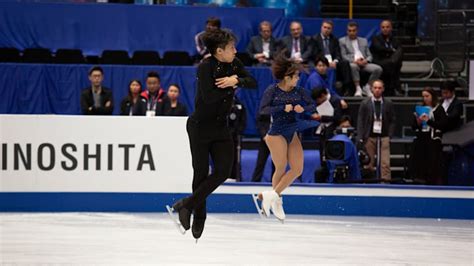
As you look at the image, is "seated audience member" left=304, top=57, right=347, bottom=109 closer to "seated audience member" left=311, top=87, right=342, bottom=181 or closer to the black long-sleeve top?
"seated audience member" left=311, top=87, right=342, bottom=181

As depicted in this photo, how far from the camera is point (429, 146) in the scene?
13398 millimetres

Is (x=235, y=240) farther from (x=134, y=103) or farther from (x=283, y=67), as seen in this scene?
(x=134, y=103)

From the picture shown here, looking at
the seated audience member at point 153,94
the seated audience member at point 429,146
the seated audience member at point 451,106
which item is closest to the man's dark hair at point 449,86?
the seated audience member at point 451,106

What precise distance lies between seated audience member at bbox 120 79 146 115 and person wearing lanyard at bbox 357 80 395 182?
3.02 m

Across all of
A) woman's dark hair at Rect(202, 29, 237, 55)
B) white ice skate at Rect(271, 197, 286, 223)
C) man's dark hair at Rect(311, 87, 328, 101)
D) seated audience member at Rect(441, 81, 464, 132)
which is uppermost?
woman's dark hair at Rect(202, 29, 237, 55)

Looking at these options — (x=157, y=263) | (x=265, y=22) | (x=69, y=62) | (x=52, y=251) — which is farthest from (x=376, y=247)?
(x=69, y=62)

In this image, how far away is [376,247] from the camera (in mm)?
9531

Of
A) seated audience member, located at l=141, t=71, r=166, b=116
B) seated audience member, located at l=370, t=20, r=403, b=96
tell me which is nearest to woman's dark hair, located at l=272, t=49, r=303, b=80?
seated audience member, located at l=141, t=71, r=166, b=116

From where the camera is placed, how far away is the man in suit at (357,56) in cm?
1566

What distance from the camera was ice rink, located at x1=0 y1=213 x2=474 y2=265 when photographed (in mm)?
8602

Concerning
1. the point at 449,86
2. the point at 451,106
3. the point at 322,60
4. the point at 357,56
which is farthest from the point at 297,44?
the point at 451,106

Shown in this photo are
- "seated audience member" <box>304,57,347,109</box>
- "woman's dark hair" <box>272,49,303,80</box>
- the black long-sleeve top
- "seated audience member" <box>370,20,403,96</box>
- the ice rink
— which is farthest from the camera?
"seated audience member" <box>370,20,403,96</box>

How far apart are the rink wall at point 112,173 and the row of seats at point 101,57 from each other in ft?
11.7

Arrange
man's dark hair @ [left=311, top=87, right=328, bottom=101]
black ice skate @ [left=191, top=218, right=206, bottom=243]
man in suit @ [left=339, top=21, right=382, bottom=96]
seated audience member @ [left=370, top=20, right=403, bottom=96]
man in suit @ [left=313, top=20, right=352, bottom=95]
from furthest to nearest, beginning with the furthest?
seated audience member @ [left=370, top=20, right=403, bottom=96] → man in suit @ [left=339, top=21, right=382, bottom=96] → man in suit @ [left=313, top=20, right=352, bottom=95] → man's dark hair @ [left=311, top=87, right=328, bottom=101] → black ice skate @ [left=191, top=218, right=206, bottom=243]
